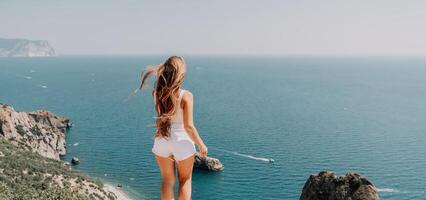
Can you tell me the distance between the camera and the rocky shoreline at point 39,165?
50688 mm

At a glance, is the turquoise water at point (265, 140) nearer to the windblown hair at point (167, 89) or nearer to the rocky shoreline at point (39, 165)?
the rocky shoreline at point (39, 165)

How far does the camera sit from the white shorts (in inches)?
262

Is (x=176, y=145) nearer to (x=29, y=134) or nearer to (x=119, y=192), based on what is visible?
(x=119, y=192)

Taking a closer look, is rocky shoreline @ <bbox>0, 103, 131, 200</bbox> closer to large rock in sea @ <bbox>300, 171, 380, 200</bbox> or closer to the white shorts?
large rock in sea @ <bbox>300, 171, 380, 200</bbox>

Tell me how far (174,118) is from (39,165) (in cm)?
6059

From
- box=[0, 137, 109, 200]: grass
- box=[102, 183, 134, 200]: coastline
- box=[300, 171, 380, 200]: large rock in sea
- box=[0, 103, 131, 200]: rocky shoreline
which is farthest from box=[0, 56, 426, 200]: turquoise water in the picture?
box=[300, 171, 380, 200]: large rock in sea

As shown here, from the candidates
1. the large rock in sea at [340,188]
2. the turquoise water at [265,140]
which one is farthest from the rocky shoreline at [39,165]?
the large rock in sea at [340,188]

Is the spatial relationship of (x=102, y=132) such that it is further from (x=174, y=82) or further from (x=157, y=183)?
(x=174, y=82)

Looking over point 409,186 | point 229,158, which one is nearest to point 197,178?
point 229,158

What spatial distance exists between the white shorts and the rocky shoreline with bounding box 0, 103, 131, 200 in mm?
30244

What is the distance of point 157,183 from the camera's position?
7681 cm

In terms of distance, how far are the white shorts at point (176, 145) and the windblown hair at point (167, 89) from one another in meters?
0.11

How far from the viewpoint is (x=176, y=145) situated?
6676 millimetres

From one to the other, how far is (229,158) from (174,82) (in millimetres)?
85054
